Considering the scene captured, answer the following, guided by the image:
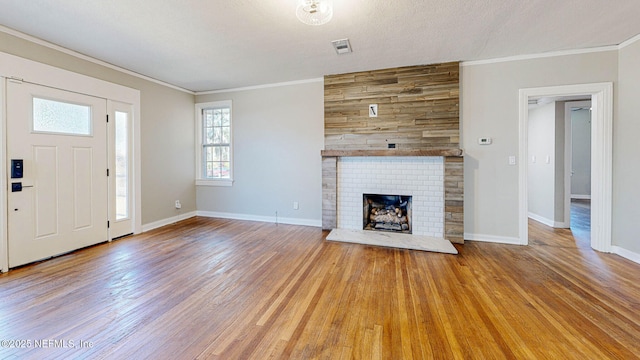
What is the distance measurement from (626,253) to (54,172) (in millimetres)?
7141

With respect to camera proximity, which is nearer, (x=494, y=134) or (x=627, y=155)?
(x=627, y=155)

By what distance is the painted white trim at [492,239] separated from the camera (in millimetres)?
3635

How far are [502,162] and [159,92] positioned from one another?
5830 millimetres

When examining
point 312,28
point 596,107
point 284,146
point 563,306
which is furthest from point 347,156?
point 596,107

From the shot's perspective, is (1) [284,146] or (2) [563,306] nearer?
(2) [563,306]

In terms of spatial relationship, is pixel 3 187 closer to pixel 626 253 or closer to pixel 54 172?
pixel 54 172

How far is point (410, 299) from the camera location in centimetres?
220

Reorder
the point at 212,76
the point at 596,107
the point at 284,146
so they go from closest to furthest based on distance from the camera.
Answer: the point at 596,107
the point at 212,76
the point at 284,146

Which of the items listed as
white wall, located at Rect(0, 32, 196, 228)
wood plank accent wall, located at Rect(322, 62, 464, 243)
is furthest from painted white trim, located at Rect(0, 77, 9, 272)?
Result: wood plank accent wall, located at Rect(322, 62, 464, 243)

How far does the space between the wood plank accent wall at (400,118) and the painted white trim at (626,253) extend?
1.74m

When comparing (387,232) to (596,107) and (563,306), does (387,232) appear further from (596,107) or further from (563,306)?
(596,107)

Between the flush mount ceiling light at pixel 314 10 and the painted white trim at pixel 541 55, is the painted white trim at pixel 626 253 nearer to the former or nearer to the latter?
the painted white trim at pixel 541 55

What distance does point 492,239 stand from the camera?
3736 mm

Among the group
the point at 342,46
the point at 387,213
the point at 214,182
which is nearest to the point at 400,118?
the point at 342,46
